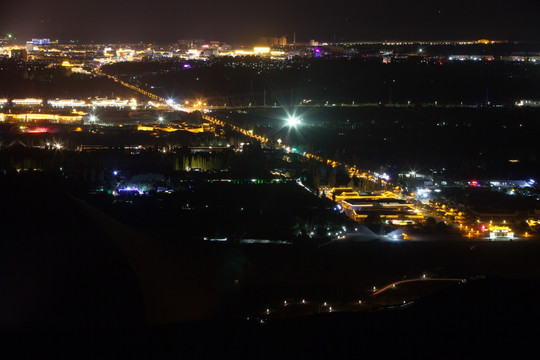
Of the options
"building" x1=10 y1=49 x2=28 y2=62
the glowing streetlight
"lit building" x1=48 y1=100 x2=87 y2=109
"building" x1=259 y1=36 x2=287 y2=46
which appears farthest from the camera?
"building" x1=259 y1=36 x2=287 y2=46

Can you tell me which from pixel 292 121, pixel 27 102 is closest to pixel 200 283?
pixel 292 121

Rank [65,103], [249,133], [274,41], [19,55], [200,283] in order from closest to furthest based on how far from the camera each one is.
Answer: [200,283], [249,133], [65,103], [19,55], [274,41]

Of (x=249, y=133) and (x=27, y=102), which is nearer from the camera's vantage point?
(x=249, y=133)

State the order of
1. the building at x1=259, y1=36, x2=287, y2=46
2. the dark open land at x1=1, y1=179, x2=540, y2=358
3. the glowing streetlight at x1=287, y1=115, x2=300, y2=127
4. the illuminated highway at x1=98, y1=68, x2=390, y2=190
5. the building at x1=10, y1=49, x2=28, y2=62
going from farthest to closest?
the building at x1=259, y1=36, x2=287, y2=46
the building at x1=10, y1=49, x2=28, y2=62
the glowing streetlight at x1=287, y1=115, x2=300, y2=127
the illuminated highway at x1=98, y1=68, x2=390, y2=190
the dark open land at x1=1, y1=179, x2=540, y2=358

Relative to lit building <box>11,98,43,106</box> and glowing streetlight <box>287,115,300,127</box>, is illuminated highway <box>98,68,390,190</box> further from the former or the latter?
lit building <box>11,98,43,106</box>

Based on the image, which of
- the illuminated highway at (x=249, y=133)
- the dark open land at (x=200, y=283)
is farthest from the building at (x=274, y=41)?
the dark open land at (x=200, y=283)

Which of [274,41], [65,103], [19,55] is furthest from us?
[274,41]

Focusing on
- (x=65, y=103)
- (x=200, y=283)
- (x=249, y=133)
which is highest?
(x=65, y=103)

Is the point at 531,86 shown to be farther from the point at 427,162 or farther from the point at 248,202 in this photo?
the point at 248,202

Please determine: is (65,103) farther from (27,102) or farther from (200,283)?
(200,283)

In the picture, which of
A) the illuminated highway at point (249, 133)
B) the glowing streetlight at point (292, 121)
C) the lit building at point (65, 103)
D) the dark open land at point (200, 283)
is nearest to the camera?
the dark open land at point (200, 283)

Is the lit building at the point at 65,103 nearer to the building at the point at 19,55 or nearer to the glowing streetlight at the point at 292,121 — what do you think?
the glowing streetlight at the point at 292,121

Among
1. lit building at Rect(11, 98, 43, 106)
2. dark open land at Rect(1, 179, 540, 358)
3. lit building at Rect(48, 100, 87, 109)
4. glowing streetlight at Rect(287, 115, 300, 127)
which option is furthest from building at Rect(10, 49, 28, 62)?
dark open land at Rect(1, 179, 540, 358)
